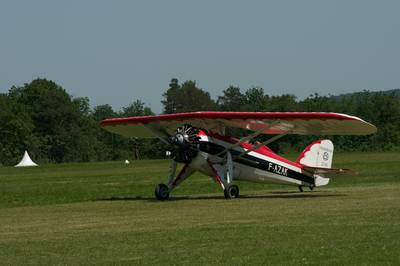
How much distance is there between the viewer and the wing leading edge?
21.9 metres

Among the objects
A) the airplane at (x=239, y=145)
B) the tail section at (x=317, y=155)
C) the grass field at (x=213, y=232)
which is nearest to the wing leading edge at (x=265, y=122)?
the airplane at (x=239, y=145)

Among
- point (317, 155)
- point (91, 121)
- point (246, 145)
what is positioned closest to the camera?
point (246, 145)

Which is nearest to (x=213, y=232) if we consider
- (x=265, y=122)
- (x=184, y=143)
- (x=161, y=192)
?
(x=184, y=143)

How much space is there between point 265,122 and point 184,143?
229 cm

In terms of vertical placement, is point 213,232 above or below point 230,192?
below

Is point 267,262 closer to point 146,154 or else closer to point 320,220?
point 320,220

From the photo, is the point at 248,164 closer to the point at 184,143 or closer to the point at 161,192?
the point at 184,143

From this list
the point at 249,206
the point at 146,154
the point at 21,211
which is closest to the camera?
the point at 249,206

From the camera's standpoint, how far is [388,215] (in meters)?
15.6

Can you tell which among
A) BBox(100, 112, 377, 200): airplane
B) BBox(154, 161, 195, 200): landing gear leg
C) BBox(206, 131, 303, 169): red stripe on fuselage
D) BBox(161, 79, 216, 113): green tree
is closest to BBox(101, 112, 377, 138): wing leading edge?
BBox(100, 112, 377, 200): airplane

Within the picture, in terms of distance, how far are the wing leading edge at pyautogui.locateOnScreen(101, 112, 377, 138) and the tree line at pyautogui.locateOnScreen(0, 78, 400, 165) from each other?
69318 mm

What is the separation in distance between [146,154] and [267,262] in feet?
328

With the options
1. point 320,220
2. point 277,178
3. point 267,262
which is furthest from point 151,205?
point 267,262

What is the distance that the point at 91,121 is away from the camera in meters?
126
